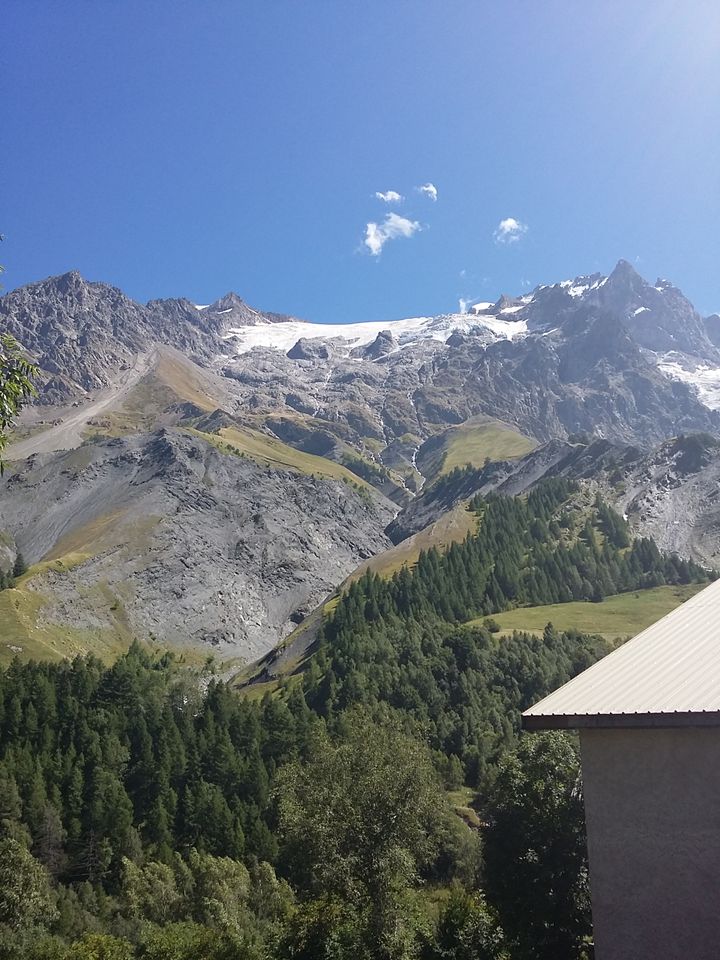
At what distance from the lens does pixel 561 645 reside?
134 meters

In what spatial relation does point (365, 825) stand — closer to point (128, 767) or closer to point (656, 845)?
point (656, 845)

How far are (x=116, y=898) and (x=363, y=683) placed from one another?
2279 inches

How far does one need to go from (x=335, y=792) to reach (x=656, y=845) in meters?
28.2

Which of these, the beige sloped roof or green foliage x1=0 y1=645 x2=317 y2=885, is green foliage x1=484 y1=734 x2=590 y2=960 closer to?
the beige sloped roof

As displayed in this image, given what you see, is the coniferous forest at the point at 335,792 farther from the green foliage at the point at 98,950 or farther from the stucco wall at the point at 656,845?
the stucco wall at the point at 656,845

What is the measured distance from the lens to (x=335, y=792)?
123ft

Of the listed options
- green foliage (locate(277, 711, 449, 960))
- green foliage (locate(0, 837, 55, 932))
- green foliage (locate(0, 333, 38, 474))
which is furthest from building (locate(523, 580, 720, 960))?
green foliage (locate(0, 837, 55, 932))

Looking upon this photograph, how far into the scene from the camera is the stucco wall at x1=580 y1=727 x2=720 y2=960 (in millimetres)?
11922

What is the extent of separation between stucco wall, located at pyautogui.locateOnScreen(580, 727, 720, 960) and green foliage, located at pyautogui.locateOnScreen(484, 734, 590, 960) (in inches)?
1115

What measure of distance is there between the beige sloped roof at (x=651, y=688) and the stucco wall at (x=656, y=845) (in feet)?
1.61

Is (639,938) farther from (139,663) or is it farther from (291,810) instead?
(139,663)

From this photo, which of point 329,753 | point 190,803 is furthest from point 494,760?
point 329,753

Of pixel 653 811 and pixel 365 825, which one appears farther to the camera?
pixel 365 825

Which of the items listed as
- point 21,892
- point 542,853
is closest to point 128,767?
point 21,892
